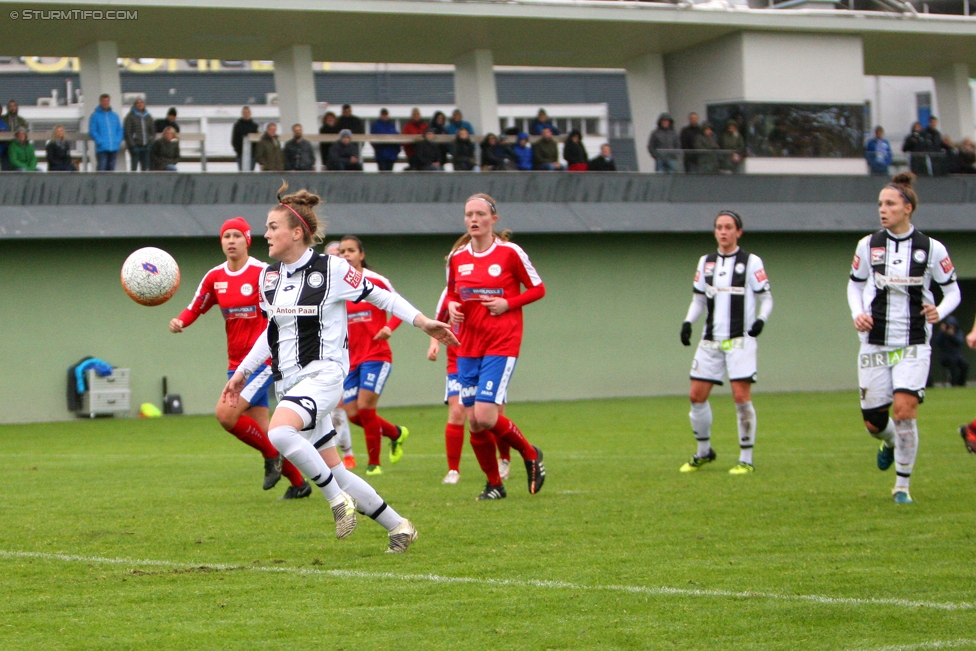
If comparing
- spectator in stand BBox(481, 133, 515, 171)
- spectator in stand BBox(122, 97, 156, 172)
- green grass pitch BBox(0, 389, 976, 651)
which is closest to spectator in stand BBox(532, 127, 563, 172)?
spectator in stand BBox(481, 133, 515, 171)

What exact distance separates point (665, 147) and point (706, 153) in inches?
35.3

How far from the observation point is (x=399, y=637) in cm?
534

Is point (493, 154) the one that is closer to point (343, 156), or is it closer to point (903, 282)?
point (343, 156)

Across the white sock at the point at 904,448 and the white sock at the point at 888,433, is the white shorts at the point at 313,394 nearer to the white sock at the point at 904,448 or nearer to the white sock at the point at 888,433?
the white sock at the point at 904,448

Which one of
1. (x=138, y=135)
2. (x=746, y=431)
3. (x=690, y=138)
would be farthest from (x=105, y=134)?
(x=746, y=431)

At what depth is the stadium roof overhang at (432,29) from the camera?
25516 millimetres

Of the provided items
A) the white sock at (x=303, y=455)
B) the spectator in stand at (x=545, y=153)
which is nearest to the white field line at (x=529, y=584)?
the white sock at (x=303, y=455)

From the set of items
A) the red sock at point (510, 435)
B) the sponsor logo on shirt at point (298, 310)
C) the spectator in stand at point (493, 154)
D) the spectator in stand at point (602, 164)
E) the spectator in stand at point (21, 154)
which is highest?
the spectator in stand at point (21, 154)

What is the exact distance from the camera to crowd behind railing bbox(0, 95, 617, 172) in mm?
23438

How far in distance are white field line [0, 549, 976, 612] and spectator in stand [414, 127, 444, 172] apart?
18.9 meters

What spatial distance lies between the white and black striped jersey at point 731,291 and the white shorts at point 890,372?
8.29ft

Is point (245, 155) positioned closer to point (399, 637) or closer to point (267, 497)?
point (267, 497)

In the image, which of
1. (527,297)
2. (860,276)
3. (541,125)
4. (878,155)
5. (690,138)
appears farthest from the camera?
(878,155)

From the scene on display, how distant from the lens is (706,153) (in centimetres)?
2786
